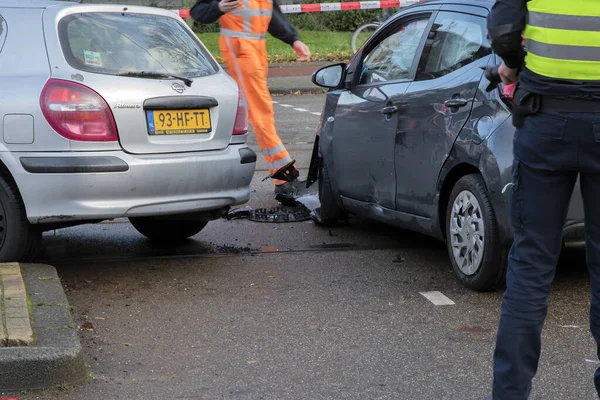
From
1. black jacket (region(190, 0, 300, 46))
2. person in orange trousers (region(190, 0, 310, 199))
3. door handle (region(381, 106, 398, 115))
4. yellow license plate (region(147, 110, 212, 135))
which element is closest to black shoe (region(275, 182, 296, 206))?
person in orange trousers (region(190, 0, 310, 199))

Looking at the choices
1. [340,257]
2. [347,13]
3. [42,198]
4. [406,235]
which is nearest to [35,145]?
[42,198]

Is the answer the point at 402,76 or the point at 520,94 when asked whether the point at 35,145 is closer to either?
the point at 402,76

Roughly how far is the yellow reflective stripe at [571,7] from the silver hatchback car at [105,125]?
9.85 ft

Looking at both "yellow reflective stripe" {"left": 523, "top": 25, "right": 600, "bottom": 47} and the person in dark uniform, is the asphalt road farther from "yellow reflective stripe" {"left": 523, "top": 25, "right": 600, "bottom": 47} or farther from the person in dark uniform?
"yellow reflective stripe" {"left": 523, "top": 25, "right": 600, "bottom": 47}

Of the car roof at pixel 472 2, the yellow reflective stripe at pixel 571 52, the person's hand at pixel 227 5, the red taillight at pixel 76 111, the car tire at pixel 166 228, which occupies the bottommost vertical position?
the car tire at pixel 166 228

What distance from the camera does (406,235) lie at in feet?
23.4

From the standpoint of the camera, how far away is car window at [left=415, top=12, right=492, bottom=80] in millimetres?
5559

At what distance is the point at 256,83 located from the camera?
8266mm

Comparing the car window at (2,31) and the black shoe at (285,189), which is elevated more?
the car window at (2,31)

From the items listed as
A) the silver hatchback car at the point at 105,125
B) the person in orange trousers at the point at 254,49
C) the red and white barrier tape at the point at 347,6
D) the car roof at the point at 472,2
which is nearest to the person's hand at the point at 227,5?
the person in orange trousers at the point at 254,49

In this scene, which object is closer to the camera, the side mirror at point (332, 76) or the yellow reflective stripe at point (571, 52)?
the yellow reflective stripe at point (571, 52)

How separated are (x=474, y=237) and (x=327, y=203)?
6.71ft

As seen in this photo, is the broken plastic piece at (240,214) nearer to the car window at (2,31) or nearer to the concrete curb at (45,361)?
the car window at (2,31)

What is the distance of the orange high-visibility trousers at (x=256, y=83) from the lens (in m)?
8.22
